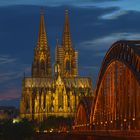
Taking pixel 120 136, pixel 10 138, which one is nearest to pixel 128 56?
pixel 120 136

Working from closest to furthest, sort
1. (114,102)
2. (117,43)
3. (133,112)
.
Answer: (133,112), (117,43), (114,102)

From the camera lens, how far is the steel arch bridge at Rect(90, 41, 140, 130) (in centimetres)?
6938

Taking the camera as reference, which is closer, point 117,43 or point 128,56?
point 128,56

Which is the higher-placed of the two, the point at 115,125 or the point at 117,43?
the point at 117,43

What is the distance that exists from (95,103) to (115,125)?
23998 mm

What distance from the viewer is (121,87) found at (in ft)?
254

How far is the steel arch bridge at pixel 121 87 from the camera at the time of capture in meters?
69.4

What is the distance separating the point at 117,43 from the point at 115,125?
8.47m

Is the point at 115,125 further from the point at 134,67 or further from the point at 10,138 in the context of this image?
the point at 10,138

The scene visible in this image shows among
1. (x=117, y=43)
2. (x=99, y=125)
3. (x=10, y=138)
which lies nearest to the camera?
(x=117, y=43)

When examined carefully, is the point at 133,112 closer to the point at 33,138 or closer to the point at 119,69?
the point at 119,69

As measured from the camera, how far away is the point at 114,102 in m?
82.5

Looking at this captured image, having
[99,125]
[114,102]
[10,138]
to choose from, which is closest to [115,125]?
[114,102]

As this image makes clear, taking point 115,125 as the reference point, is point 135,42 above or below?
above
